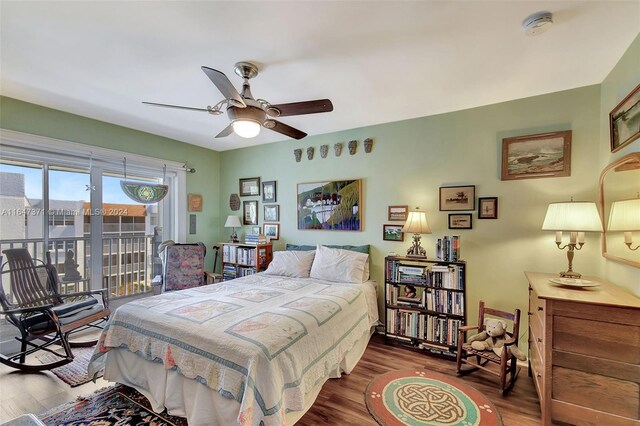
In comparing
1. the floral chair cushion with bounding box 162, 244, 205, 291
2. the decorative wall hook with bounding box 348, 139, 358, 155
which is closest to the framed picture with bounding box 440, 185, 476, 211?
the decorative wall hook with bounding box 348, 139, 358, 155

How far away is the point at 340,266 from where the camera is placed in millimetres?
3227

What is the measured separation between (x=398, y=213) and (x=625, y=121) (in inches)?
77.0

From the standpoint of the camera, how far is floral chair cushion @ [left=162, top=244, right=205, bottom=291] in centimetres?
352

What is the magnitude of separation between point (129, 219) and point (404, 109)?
3866 millimetres

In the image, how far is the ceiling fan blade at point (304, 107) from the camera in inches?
77.8

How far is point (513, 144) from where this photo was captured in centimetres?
275

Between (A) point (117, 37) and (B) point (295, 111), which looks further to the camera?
(B) point (295, 111)

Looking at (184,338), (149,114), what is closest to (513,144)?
(184,338)

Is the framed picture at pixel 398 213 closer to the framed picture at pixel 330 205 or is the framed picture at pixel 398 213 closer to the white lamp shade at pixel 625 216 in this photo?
the framed picture at pixel 330 205

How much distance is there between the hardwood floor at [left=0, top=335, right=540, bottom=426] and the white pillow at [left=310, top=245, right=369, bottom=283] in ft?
2.88

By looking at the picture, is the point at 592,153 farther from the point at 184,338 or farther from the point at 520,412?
the point at 184,338

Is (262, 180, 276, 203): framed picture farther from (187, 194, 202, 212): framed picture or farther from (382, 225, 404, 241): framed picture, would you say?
(382, 225, 404, 241): framed picture

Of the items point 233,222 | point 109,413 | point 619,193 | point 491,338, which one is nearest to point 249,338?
point 109,413

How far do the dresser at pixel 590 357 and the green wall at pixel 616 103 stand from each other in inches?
6.7
